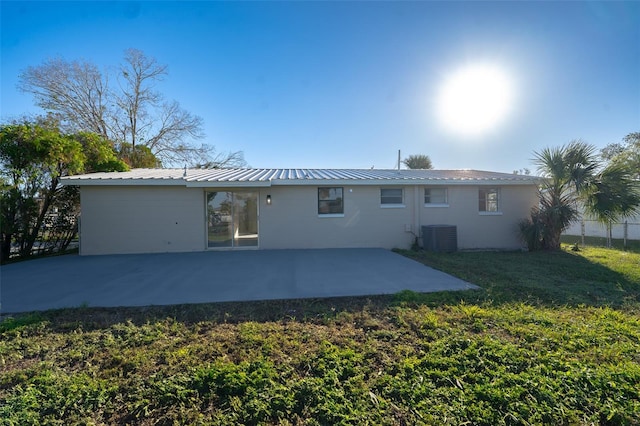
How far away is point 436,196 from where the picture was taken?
11047 mm

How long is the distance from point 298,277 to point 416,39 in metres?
9.23

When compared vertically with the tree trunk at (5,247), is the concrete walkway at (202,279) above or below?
below

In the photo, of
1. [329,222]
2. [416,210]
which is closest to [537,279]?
[416,210]

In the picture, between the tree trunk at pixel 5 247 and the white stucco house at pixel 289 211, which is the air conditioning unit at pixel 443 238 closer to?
the white stucco house at pixel 289 211

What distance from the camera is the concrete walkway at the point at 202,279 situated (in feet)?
16.3

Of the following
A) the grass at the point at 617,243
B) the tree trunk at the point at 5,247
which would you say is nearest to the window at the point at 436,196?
the grass at the point at 617,243

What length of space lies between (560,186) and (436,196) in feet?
14.0

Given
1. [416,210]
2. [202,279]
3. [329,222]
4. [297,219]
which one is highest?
[416,210]

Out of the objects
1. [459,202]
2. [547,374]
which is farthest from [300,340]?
[459,202]

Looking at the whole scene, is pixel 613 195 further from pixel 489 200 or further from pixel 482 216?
pixel 482 216

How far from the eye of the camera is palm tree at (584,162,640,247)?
8594mm

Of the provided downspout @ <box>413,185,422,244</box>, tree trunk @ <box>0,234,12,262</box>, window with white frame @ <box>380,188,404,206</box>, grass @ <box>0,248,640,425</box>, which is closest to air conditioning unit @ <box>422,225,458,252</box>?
downspout @ <box>413,185,422,244</box>

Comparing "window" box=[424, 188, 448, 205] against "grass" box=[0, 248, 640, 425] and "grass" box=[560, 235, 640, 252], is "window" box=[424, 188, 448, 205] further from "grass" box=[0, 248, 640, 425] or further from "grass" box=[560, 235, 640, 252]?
"grass" box=[560, 235, 640, 252]

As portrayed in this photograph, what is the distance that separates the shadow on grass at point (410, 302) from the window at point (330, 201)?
4820 millimetres
